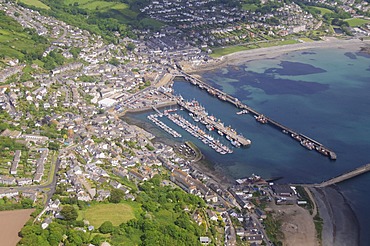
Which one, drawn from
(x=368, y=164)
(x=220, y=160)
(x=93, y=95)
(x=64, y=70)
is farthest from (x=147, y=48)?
(x=368, y=164)

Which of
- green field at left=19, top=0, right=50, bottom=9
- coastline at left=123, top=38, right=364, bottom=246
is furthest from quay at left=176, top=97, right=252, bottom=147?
green field at left=19, top=0, right=50, bottom=9

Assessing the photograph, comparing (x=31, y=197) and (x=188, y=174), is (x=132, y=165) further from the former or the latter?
(x=31, y=197)

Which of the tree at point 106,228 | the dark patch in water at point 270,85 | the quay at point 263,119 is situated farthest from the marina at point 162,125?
the tree at point 106,228

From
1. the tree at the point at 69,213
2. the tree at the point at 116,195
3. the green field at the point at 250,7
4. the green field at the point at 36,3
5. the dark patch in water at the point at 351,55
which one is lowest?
the green field at the point at 36,3

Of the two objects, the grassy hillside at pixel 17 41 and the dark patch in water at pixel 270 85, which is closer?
the dark patch in water at pixel 270 85

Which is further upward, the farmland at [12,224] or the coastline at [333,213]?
the coastline at [333,213]

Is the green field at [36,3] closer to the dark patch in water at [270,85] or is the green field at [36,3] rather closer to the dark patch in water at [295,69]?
the dark patch in water at [270,85]

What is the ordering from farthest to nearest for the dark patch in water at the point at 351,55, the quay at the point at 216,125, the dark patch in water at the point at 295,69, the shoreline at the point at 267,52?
the dark patch in water at the point at 351,55 → the shoreline at the point at 267,52 → the dark patch in water at the point at 295,69 → the quay at the point at 216,125
